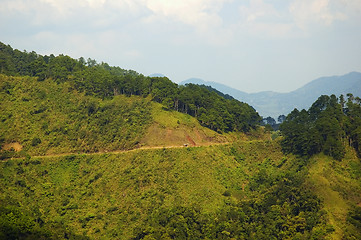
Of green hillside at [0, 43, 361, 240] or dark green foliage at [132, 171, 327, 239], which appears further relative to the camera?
green hillside at [0, 43, 361, 240]

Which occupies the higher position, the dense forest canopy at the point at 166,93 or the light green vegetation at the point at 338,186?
the dense forest canopy at the point at 166,93

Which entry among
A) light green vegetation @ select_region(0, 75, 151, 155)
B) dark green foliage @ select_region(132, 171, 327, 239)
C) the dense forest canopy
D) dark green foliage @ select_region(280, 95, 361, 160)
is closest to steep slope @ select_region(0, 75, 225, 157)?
light green vegetation @ select_region(0, 75, 151, 155)

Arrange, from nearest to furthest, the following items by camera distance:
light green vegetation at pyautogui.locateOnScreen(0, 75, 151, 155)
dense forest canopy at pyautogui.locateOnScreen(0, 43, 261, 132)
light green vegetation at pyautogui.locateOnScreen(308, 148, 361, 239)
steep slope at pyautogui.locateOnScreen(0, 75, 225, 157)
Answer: light green vegetation at pyautogui.locateOnScreen(308, 148, 361, 239)
steep slope at pyautogui.locateOnScreen(0, 75, 225, 157)
light green vegetation at pyautogui.locateOnScreen(0, 75, 151, 155)
dense forest canopy at pyautogui.locateOnScreen(0, 43, 261, 132)

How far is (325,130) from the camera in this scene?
55125mm

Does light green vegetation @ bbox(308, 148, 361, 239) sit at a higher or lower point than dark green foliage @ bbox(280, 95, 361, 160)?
lower

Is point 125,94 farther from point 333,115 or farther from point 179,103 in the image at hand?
point 333,115

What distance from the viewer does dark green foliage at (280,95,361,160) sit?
53781mm

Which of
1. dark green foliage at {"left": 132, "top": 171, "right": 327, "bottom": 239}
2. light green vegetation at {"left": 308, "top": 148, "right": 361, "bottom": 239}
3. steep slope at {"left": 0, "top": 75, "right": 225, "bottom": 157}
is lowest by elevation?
dark green foliage at {"left": 132, "top": 171, "right": 327, "bottom": 239}

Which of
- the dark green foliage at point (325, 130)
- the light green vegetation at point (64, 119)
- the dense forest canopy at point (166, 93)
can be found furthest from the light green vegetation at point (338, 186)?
the light green vegetation at point (64, 119)

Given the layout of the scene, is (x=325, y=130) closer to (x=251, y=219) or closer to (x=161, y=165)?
(x=251, y=219)

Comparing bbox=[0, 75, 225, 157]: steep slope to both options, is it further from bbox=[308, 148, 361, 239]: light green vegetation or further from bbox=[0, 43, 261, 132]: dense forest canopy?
bbox=[308, 148, 361, 239]: light green vegetation

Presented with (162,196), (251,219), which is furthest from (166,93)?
(251,219)

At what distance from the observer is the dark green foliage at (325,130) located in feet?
176

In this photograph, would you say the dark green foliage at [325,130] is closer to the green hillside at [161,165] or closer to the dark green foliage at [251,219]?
the green hillside at [161,165]
